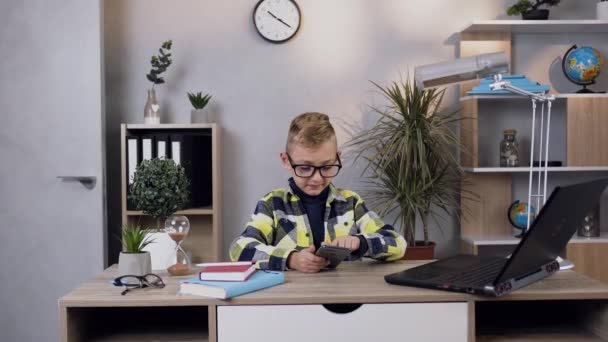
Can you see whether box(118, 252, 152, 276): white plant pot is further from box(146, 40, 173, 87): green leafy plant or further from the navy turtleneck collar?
box(146, 40, 173, 87): green leafy plant

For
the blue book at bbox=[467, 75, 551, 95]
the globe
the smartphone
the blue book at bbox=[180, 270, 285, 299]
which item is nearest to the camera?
the blue book at bbox=[180, 270, 285, 299]

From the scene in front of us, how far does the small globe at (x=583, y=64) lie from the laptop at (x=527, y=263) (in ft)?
7.42

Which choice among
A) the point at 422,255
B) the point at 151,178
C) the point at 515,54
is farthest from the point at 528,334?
the point at 515,54

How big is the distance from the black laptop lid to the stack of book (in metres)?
0.59

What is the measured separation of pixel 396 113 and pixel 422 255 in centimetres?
87

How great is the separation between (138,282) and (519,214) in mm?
2591

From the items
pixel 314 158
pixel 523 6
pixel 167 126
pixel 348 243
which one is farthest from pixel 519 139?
pixel 348 243

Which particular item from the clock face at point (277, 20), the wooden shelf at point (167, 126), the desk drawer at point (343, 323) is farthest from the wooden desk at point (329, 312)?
the clock face at point (277, 20)

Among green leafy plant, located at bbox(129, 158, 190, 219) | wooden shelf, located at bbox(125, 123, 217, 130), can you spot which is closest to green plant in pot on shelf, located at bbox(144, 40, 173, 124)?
wooden shelf, located at bbox(125, 123, 217, 130)

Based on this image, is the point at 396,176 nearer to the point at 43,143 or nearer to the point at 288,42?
the point at 288,42

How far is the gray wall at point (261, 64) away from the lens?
4.06 metres

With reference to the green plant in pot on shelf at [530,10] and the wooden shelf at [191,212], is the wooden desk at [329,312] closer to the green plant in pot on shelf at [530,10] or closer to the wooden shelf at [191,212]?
the wooden shelf at [191,212]

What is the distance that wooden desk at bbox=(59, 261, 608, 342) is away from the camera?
5.47 ft

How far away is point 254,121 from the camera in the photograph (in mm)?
4090
